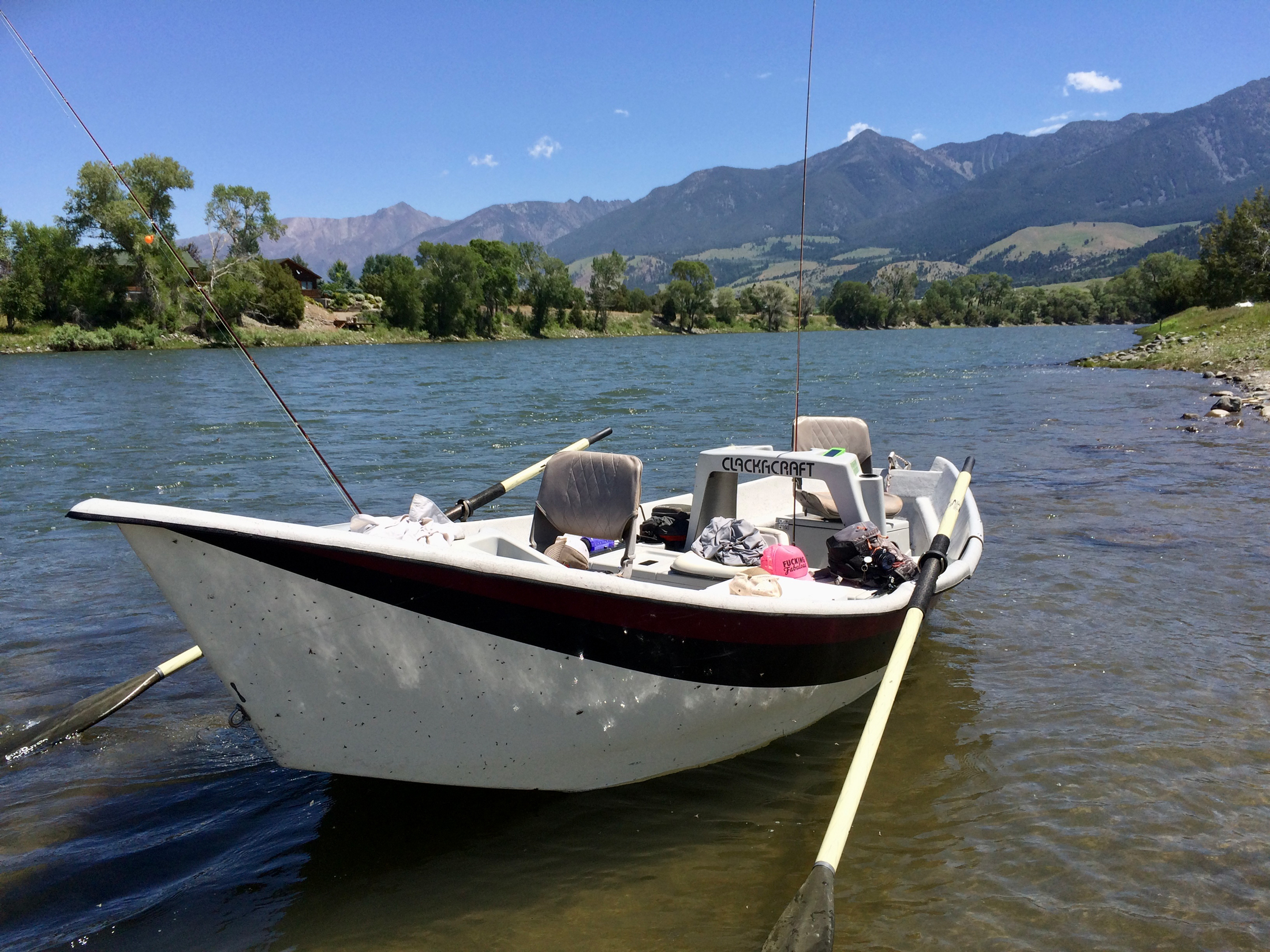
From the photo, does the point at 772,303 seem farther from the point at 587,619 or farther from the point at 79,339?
the point at 587,619

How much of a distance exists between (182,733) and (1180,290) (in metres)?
76.3

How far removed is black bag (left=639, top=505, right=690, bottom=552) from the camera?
7.09 metres

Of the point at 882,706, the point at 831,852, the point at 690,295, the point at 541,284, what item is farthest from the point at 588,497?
the point at 690,295

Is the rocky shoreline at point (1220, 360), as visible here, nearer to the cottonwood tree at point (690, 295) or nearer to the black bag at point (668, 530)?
the black bag at point (668, 530)

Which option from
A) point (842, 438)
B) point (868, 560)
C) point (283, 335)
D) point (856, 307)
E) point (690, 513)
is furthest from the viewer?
point (856, 307)

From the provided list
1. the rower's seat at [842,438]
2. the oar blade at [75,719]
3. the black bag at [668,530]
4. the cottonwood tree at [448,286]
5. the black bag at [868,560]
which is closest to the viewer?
the oar blade at [75,719]

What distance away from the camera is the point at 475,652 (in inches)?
160

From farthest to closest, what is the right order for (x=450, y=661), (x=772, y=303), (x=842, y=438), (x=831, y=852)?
(x=772, y=303) < (x=842, y=438) < (x=450, y=661) < (x=831, y=852)

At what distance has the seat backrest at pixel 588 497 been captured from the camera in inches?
260

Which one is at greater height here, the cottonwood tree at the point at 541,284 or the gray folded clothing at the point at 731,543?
the cottonwood tree at the point at 541,284

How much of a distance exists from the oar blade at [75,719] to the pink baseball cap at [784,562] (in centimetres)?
416

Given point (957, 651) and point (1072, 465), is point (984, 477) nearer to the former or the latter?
point (1072, 465)

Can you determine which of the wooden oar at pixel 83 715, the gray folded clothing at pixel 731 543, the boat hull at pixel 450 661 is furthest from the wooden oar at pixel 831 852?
the wooden oar at pixel 83 715

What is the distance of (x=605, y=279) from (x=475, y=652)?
328ft
